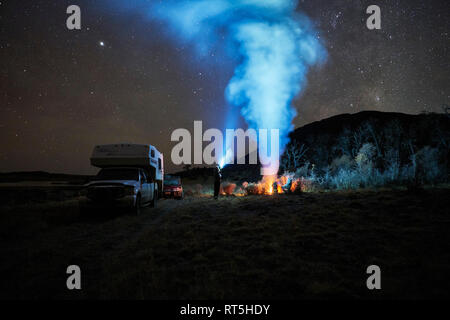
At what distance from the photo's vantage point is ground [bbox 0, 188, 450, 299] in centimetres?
323

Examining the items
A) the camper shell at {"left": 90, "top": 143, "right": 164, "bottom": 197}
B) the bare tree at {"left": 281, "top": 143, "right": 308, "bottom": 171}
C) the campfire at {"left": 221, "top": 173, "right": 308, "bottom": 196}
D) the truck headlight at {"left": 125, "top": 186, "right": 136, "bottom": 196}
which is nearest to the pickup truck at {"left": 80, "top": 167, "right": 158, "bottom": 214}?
the truck headlight at {"left": 125, "top": 186, "right": 136, "bottom": 196}

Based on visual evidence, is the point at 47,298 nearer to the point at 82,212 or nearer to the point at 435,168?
the point at 82,212

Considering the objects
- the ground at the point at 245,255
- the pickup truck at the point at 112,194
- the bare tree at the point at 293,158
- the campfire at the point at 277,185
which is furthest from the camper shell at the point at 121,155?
the bare tree at the point at 293,158

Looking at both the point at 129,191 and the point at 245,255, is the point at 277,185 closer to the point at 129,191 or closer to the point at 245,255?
the point at 129,191

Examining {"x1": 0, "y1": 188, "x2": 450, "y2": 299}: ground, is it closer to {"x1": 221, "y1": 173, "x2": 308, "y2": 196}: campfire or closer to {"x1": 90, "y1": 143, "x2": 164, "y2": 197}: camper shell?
{"x1": 90, "y1": 143, "x2": 164, "y2": 197}: camper shell

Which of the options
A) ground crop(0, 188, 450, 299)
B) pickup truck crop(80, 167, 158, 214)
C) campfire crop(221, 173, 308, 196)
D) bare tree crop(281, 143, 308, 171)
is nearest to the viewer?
ground crop(0, 188, 450, 299)

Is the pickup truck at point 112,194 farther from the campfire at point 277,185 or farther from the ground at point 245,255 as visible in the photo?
the campfire at point 277,185

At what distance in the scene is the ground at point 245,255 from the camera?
10.6 feet

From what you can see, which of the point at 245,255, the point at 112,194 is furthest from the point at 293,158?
the point at 245,255

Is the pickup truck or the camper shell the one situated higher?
the camper shell

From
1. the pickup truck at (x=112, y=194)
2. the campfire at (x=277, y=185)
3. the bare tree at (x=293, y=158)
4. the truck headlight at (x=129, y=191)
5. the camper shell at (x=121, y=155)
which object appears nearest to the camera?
→ the pickup truck at (x=112, y=194)

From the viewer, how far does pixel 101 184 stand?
9.45 m
